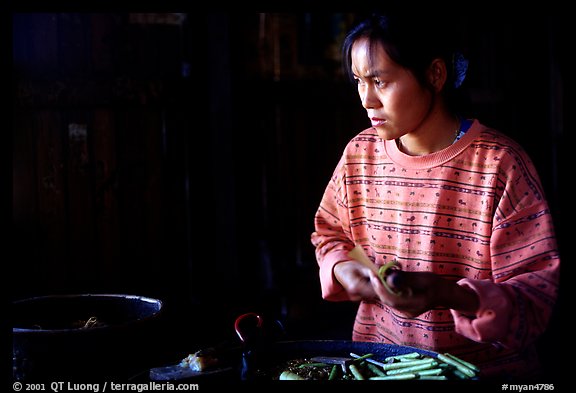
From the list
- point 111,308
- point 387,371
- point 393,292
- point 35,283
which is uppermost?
point 393,292

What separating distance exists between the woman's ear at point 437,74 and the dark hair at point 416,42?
0.05 ft

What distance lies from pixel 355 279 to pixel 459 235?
394 mm

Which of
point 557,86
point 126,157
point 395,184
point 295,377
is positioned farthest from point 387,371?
point 557,86

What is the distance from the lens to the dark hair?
1772 mm

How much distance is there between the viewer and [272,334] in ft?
5.96

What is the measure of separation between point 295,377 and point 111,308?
65 cm

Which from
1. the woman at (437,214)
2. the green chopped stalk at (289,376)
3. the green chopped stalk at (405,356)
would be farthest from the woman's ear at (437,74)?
the green chopped stalk at (289,376)

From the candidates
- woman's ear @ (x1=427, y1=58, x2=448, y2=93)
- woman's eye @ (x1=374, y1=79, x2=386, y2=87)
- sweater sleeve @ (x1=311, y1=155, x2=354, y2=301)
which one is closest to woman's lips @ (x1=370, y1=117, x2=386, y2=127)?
woman's eye @ (x1=374, y1=79, x2=386, y2=87)

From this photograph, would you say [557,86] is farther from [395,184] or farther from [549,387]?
[549,387]

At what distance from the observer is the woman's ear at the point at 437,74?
6.20ft

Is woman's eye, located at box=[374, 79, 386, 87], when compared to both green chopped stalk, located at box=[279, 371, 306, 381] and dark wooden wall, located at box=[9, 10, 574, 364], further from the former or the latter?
dark wooden wall, located at box=[9, 10, 574, 364]

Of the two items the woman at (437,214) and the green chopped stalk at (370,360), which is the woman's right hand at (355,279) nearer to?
the woman at (437,214)

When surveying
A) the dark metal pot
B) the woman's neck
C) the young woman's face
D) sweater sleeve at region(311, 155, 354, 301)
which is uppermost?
the young woman's face

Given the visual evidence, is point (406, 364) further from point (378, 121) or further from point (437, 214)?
point (378, 121)
